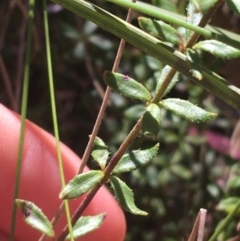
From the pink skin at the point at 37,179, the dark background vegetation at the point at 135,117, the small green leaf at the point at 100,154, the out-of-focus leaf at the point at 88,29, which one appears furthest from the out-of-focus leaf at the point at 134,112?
the small green leaf at the point at 100,154

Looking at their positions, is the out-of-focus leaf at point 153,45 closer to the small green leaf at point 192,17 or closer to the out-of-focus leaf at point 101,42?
the small green leaf at point 192,17

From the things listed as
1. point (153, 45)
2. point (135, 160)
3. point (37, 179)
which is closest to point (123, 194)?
point (135, 160)

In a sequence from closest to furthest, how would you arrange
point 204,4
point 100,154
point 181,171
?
point 204,4 → point 100,154 → point 181,171

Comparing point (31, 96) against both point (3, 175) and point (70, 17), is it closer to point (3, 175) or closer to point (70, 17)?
point (70, 17)

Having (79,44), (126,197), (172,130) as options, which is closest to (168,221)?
(172,130)

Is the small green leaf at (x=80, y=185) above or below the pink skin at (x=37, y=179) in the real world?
above

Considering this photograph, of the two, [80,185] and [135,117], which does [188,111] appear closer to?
[80,185]
